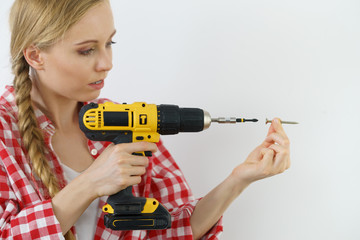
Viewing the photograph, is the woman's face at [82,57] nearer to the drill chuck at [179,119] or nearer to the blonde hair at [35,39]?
the blonde hair at [35,39]

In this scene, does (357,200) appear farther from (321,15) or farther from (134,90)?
(134,90)

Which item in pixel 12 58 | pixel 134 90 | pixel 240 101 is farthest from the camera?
pixel 134 90

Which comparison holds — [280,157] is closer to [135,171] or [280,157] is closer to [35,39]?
[135,171]

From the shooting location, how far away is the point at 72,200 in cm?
133

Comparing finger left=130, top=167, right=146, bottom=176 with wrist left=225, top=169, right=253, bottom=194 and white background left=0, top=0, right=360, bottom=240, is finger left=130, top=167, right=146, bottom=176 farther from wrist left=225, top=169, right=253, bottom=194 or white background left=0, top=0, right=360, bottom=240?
white background left=0, top=0, right=360, bottom=240

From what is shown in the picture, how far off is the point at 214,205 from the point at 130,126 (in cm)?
41

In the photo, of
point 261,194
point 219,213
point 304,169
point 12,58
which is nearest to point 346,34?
point 304,169

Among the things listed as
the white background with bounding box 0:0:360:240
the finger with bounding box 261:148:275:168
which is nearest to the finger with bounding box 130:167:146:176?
the finger with bounding box 261:148:275:168

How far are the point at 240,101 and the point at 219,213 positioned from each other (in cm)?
50

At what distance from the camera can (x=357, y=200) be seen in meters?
1.83

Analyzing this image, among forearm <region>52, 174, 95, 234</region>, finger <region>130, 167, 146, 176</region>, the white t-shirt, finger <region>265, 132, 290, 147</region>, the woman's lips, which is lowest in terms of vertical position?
the white t-shirt

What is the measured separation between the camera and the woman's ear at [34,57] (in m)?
1.45

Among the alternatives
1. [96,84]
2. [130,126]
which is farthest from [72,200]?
[96,84]

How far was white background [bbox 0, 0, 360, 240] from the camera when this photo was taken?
1800 mm
